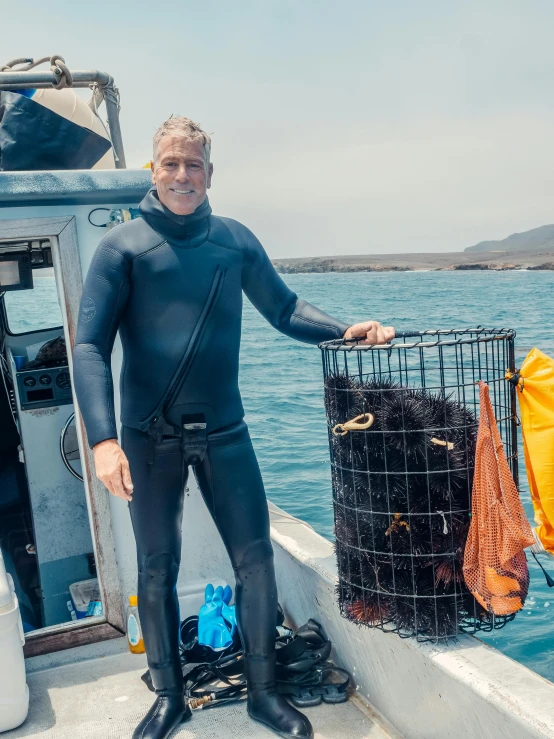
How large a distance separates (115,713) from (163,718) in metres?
0.33

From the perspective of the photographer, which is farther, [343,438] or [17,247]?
[17,247]

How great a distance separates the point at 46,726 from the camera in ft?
9.25

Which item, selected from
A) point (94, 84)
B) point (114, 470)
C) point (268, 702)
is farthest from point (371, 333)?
point (94, 84)

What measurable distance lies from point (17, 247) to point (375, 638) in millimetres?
3021

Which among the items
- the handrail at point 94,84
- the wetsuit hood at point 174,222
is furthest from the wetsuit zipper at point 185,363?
the handrail at point 94,84

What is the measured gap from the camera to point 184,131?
2535 mm

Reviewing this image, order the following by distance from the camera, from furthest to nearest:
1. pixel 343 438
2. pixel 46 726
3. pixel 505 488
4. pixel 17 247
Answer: pixel 17 247 → pixel 46 726 → pixel 343 438 → pixel 505 488

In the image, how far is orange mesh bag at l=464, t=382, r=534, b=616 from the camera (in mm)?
2189

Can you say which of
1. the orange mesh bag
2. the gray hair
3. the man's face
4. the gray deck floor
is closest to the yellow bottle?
the gray deck floor

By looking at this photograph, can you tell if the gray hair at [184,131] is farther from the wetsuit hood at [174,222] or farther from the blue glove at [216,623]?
the blue glove at [216,623]

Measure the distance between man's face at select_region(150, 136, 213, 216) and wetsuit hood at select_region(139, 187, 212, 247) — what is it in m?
0.02

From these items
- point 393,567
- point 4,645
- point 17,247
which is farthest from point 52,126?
point 393,567

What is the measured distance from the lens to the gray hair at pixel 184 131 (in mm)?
2533

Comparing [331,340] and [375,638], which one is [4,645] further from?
[331,340]
